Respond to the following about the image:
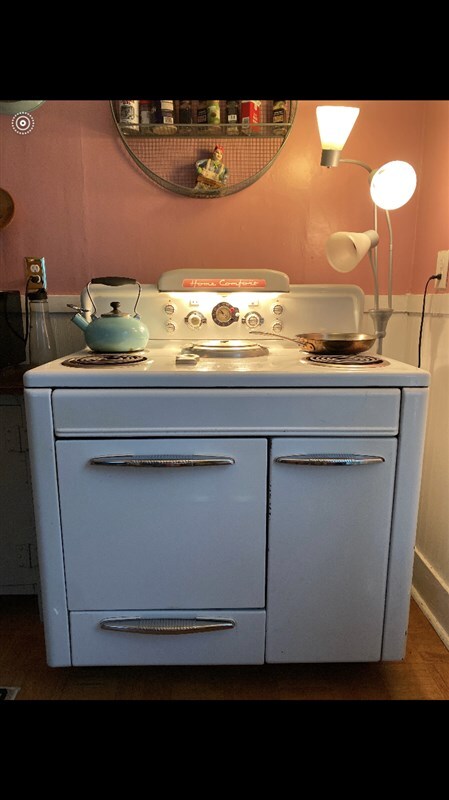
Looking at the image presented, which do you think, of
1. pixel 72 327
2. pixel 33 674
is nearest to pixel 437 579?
pixel 33 674

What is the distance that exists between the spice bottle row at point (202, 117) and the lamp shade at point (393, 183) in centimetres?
42

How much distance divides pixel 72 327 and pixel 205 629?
1084 mm

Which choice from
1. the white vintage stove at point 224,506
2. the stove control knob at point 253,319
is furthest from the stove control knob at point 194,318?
the white vintage stove at point 224,506

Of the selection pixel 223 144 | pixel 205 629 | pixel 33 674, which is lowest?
pixel 33 674

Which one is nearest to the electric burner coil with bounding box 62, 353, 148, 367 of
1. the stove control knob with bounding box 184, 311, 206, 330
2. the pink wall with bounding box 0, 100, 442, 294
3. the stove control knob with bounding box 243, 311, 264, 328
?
the stove control knob with bounding box 184, 311, 206, 330

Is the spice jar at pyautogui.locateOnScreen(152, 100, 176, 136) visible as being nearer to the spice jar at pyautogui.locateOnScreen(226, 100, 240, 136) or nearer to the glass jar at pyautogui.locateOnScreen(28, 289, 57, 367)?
the spice jar at pyautogui.locateOnScreen(226, 100, 240, 136)

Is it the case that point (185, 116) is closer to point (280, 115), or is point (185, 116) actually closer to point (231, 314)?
point (280, 115)

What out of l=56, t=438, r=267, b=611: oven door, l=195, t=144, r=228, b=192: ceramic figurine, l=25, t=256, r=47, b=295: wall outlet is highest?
l=195, t=144, r=228, b=192: ceramic figurine

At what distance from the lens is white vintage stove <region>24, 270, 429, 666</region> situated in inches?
42.0

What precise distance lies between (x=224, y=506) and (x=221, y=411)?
0.71 ft

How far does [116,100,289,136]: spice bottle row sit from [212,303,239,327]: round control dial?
0.59 meters

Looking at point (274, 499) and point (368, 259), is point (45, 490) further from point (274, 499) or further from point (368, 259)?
point (368, 259)
